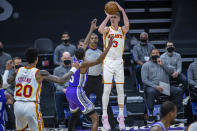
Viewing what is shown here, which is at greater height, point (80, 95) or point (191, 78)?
point (191, 78)

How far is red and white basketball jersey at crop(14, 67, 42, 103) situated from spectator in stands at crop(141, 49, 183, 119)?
350cm

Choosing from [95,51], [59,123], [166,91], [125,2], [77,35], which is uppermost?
[125,2]

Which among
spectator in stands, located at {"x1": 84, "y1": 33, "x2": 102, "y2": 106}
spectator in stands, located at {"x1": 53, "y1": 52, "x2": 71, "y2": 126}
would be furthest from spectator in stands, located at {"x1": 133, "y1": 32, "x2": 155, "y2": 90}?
spectator in stands, located at {"x1": 53, "y1": 52, "x2": 71, "y2": 126}

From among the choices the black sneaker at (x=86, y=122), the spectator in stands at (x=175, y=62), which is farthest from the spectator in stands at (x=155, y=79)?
the black sneaker at (x=86, y=122)

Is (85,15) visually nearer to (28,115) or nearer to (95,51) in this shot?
(95,51)

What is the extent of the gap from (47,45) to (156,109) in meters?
4.06

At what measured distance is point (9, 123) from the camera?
8578 mm

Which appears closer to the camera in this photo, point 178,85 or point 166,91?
point 166,91

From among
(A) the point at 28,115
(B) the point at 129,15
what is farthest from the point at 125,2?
(A) the point at 28,115

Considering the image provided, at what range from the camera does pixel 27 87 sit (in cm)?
590

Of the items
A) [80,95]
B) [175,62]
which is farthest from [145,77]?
[80,95]

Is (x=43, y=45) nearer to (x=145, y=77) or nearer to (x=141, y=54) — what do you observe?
(x=141, y=54)

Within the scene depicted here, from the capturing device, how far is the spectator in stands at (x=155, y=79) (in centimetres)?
877

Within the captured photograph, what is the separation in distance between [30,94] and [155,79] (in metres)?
3.87
